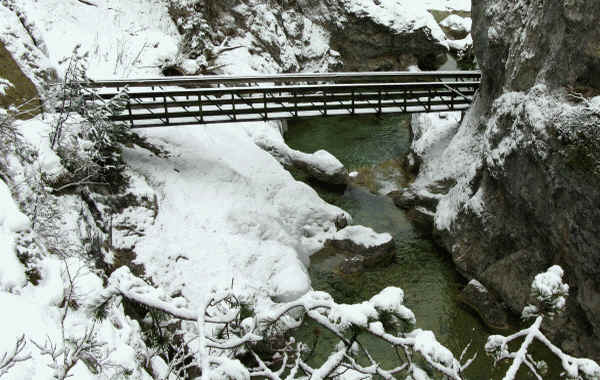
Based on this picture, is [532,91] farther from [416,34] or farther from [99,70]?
[416,34]

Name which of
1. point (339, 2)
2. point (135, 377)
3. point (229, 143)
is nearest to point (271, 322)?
point (135, 377)

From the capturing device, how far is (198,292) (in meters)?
11.2

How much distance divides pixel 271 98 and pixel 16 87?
7.24m

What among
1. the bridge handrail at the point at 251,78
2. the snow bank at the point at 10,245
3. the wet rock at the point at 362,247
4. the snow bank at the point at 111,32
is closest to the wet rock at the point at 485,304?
the wet rock at the point at 362,247

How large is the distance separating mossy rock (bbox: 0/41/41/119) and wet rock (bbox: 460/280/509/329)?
12217 millimetres

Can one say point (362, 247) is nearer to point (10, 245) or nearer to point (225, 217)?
point (225, 217)

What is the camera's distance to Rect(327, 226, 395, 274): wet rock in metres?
13.4

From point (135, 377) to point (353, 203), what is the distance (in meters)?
13.4

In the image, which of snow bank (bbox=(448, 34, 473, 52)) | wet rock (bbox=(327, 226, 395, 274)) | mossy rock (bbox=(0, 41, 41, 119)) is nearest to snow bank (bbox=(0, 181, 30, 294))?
mossy rock (bbox=(0, 41, 41, 119))

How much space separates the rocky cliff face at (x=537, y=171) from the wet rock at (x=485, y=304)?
30 centimetres

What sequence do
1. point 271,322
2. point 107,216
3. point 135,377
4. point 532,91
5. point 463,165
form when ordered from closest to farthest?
1. point 271,322
2. point 135,377
3. point 532,91
4. point 107,216
5. point 463,165

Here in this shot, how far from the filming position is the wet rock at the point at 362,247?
13.4 meters

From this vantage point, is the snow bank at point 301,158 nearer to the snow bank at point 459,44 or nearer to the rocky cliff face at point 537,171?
the rocky cliff face at point 537,171

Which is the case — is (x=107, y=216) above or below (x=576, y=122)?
below
